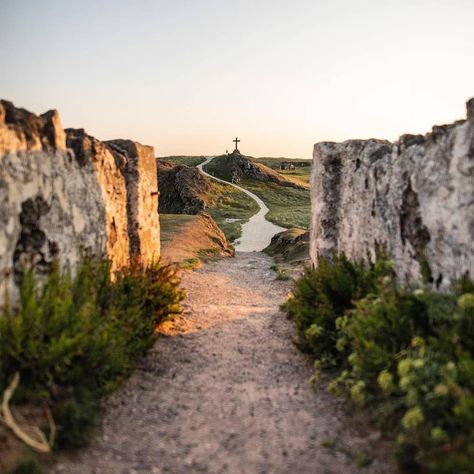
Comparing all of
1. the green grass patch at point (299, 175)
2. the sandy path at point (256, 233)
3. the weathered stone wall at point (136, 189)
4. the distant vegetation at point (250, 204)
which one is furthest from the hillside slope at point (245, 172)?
the weathered stone wall at point (136, 189)

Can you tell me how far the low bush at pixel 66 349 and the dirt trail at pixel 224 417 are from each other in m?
0.25

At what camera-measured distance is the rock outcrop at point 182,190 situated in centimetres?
3513

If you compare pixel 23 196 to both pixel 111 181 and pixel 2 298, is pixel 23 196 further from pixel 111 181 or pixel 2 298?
pixel 111 181

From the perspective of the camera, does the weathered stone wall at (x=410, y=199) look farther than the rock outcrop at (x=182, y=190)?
No

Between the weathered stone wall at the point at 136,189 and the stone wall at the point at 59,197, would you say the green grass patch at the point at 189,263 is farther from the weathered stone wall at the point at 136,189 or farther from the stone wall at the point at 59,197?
the stone wall at the point at 59,197

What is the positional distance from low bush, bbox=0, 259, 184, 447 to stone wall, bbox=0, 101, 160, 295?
36 cm

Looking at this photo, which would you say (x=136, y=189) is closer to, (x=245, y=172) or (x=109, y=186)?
(x=109, y=186)

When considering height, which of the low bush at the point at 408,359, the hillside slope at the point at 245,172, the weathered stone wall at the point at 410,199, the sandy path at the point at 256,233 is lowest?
the sandy path at the point at 256,233

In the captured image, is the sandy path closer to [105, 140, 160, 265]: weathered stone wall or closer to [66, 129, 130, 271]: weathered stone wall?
[105, 140, 160, 265]: weathered stone wall

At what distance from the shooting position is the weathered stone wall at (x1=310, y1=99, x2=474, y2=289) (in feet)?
14.7

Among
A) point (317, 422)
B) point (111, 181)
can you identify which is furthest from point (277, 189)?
point (317, 422)

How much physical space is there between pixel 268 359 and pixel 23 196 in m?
3.39

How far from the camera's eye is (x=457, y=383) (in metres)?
3.15

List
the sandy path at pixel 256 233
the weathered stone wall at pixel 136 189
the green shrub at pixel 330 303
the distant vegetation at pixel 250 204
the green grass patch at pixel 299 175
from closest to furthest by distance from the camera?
the green shrub at pixel 330 303 → the weathered stone wall at pixel 136 189 → the sandy path at pixel 256 233 → the distant vegetation at pixel 250 204 → the green grass patch at pixel 299 175
